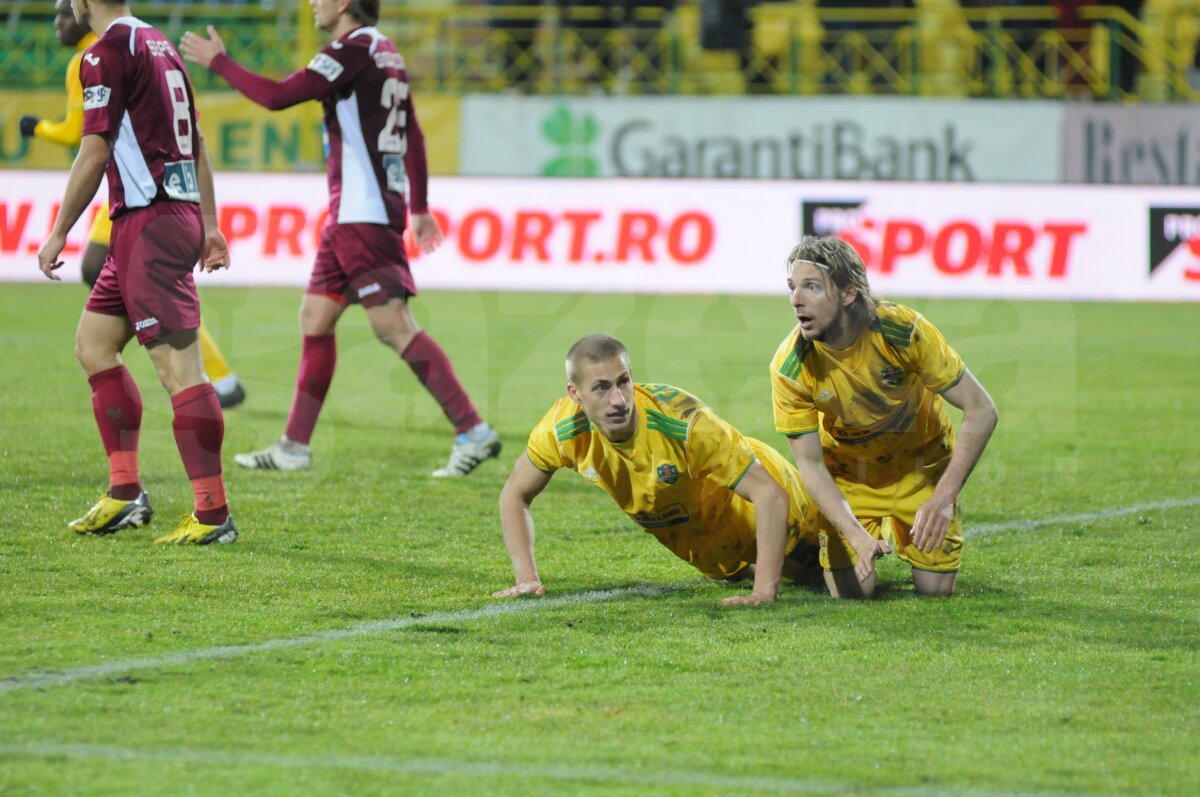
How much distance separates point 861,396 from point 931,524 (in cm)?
47

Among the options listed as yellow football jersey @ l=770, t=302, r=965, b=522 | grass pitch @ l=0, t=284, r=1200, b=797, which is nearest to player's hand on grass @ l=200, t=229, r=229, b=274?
grass pitch @ l=0, t=284, r=1200, b=797

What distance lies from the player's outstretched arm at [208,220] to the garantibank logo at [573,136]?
41.8ft

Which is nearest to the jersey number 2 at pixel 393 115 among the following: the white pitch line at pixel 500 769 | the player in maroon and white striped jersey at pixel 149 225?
the player in maroon and white striped jersey at pixel 149 225

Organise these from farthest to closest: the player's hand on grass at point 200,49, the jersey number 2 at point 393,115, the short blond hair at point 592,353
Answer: the jersey number 2 at point 393,115 → the player's hand on grass at point 200,49 → the short blond hair at point 592,353

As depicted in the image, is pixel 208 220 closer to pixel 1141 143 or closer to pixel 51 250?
pixel 51 250

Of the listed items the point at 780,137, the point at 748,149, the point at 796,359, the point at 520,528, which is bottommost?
the point at 520,528

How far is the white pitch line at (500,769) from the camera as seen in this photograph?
11.2ft

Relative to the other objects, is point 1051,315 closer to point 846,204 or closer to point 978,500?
point 846,204

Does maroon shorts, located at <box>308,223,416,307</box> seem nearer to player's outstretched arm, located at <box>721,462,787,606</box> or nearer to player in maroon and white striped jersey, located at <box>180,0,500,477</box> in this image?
Result: player in maroon and white striped jersey, located at <box>180,0,500,477</box>

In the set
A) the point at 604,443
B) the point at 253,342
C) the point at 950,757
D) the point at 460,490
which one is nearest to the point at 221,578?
the point at 604,443

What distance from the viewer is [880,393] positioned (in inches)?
206

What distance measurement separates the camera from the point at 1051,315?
14641 mm

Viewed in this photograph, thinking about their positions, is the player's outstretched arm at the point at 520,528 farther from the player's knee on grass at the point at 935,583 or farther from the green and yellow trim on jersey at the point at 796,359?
the player's knee on grass at the point at 935,583

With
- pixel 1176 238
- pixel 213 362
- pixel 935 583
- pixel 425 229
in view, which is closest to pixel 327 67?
pixel 425 229
